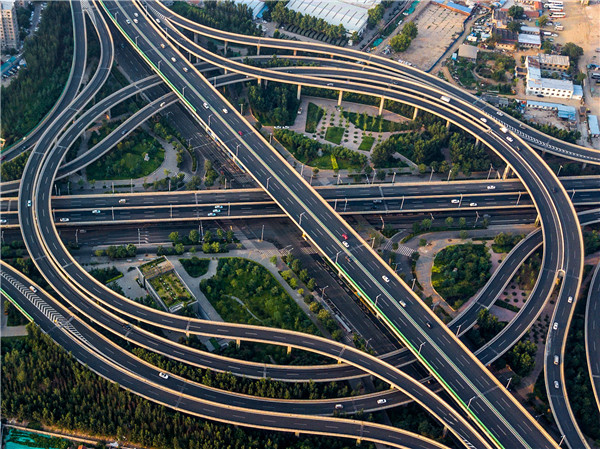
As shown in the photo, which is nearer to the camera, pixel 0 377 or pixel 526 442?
pixel 526 442

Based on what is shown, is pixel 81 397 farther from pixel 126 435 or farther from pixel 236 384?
pixel 236 384

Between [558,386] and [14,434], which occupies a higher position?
[558,386]

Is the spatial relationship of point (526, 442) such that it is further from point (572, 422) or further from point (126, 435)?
point (126, 435)

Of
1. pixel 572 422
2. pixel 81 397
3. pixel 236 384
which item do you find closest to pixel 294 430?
pixel 236 384

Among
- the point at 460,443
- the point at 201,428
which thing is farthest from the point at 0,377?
the point at 460,443

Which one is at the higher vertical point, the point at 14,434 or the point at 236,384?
the point at 236,384

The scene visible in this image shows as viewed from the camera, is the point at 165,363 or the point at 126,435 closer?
the point at 126,435
